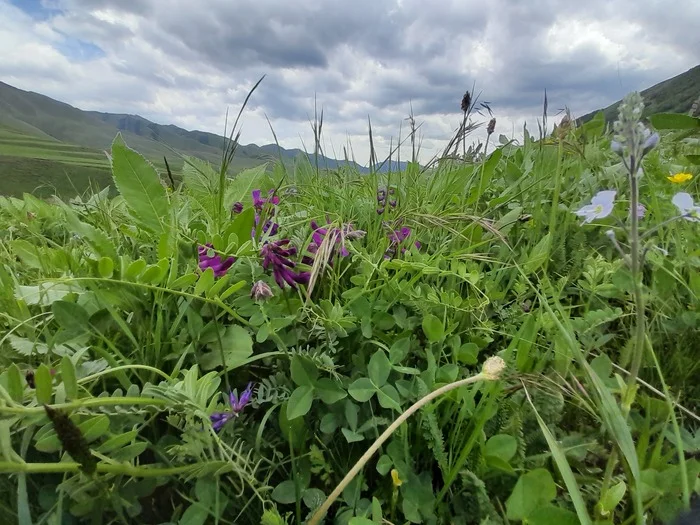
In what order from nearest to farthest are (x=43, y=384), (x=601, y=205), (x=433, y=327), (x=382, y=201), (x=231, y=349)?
(x=43, y=384) < (x=601, y=205) < (x=231, y=349) < (x=433, y=327) < (x=382, y=201)

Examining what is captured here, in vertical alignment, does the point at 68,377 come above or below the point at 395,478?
above

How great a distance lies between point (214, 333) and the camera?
1.25m

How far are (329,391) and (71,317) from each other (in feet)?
2.20

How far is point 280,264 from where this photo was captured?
1384 millimetres

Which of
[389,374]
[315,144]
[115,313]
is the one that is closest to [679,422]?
[389,374]

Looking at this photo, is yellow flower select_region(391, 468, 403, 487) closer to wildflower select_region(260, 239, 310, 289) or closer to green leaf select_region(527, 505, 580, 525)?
green leaf select_region(527, 505, 580, 525)

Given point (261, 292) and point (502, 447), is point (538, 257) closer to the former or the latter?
point (502, 447)

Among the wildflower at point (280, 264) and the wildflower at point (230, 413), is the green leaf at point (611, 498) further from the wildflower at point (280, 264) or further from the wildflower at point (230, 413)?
the wildflower at point (280, 264)

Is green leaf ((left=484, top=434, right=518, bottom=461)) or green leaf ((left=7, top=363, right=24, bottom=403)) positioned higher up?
green leaf ((left=7, top=363, right=24, bottom=403))

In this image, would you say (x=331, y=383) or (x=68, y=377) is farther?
(x=331, y=383)

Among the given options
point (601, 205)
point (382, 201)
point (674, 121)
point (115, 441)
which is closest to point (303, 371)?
point (115, 441)

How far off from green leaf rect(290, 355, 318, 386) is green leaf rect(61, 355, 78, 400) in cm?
46

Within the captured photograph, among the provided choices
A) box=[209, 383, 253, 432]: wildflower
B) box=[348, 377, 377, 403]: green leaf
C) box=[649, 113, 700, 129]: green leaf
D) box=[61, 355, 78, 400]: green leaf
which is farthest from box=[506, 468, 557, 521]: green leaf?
box=[649, 113, 700, 129]: green leaf

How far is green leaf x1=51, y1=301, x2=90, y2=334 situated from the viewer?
1172 millimetres
